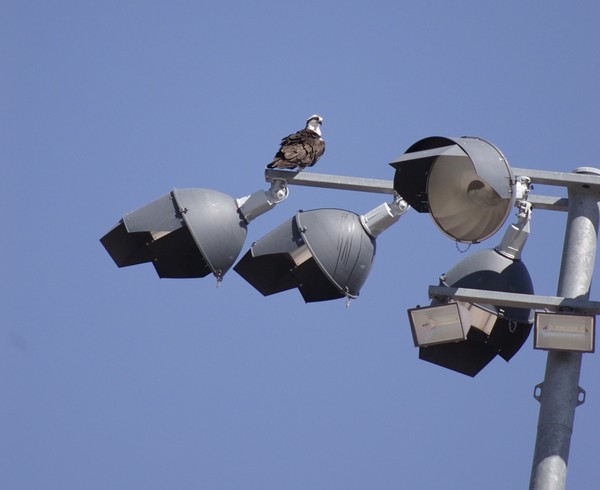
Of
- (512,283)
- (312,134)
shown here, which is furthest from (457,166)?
(312,134)

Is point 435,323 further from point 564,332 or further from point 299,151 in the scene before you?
point 299,151

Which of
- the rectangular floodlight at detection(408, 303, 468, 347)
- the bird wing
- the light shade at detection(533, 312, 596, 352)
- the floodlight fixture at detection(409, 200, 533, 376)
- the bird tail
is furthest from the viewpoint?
the bird wing

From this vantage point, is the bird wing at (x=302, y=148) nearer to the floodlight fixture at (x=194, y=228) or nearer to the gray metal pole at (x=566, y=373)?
the floodlight fixture at (x=194, y=228)

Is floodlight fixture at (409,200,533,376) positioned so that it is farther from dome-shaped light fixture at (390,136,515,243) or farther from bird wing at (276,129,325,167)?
bird wing at (276,129,325,167)

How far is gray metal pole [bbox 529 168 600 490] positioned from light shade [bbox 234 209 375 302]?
55.2 inches

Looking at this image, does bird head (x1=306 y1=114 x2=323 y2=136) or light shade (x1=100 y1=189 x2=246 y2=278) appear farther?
bird head (x1=306 y1=114 x2=323 y2=136)

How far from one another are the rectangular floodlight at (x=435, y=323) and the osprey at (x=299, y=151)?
184 cm

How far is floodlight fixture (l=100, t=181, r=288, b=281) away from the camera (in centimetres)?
855

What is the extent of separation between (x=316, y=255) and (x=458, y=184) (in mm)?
1120

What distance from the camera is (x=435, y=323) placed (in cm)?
756

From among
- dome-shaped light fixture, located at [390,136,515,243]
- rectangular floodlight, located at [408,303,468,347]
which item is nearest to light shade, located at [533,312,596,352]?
rectangular floodlight, located at [408,303,468,347]

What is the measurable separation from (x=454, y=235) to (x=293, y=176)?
1302 millimetres

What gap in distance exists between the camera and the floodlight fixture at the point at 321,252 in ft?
28.0

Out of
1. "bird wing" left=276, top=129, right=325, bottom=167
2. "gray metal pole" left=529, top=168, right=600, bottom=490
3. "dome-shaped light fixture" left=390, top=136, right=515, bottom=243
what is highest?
"bird wing" left=276, top=129, right=325, bottom=167
